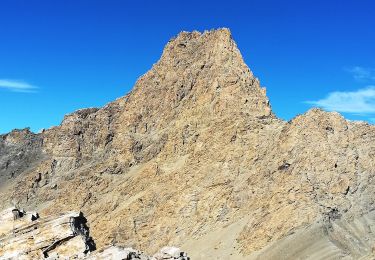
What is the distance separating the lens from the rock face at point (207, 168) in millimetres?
105000

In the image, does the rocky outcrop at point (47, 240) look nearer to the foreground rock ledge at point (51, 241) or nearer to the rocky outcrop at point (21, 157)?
the foreground rock ledge at point (51, 241)

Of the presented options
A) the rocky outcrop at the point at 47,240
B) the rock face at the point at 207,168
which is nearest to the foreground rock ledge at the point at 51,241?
the rocky outcrop at the point at 47,240

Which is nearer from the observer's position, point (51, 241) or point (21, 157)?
point (51, 241)

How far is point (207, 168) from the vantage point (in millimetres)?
128250

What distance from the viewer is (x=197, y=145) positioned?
442 feet

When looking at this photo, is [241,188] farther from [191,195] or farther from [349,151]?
[349,151]

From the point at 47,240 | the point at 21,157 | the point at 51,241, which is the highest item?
the point at 21,157

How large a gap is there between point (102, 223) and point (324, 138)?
5233cm

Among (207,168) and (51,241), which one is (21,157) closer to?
(207,168)

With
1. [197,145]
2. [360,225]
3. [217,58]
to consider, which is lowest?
[360,225]

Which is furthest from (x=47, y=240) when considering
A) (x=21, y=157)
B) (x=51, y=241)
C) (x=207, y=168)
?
(x=21, y=157)

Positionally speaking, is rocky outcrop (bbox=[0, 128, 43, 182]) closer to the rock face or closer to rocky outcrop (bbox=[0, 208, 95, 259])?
the rock face

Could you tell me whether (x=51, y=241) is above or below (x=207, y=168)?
below

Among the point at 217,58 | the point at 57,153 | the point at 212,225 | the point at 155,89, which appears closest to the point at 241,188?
the point at 212,225
